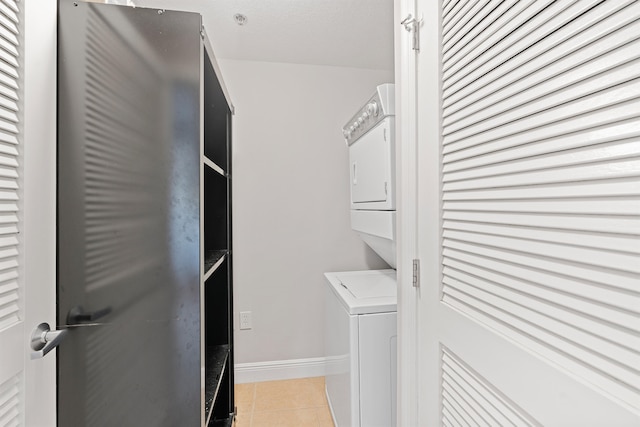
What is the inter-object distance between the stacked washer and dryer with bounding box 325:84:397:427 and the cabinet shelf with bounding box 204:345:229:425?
1.96ft

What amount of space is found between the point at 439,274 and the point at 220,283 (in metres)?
1.20

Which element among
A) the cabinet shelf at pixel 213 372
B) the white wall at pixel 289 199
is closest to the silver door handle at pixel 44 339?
the cabinet shelf at pixel 213 372

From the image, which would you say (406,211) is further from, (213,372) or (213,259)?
(213,372)

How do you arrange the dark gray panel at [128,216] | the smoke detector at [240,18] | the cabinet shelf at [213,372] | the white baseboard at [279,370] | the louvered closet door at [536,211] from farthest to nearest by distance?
1. the white baseboard at [279,370]
2. the smoke detector at [240,18]
3. the cabinet shelf at [213,372]
4. the dark gray panel at [128,216]
5. the louvered closet door at [536,211]

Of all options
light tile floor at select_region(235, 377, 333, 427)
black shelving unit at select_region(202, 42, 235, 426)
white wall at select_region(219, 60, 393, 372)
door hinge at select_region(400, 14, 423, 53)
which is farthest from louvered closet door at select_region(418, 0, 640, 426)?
white wall at select_region(219, 60, 393, 372)

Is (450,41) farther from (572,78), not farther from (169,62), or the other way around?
(169,62)

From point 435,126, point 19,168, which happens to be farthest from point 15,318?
point 435,126

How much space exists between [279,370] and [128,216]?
1971 mm

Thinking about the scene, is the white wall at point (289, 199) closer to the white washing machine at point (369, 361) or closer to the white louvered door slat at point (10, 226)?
the white washing machine at point (369, 361)

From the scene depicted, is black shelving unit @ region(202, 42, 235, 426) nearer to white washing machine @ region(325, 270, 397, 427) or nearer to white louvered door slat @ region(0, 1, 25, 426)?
white washing machine @ region(325, 270, 397, 427)

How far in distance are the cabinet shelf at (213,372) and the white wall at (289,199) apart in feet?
2.47

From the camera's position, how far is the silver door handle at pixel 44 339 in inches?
30.2

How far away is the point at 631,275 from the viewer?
1.48ft

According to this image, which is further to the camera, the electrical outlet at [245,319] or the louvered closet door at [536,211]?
the electrical outlet at [245,319]
